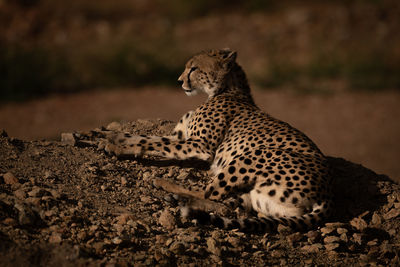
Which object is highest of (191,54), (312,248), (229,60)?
(191,54)

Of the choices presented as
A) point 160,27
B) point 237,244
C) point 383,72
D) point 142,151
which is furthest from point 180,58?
point 237,244

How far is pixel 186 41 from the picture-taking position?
12.5m

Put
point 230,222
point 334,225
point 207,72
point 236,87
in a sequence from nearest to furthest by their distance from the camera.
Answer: point 230,222, point 334,225, point 207,72, point 236,87

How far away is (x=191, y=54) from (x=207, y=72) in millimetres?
7193

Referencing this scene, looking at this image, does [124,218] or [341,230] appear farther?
[341,230]

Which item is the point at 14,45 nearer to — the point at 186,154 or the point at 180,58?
the point at 180,58

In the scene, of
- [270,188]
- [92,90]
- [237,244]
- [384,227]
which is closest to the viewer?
[237,244]

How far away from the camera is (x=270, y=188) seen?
128 inches

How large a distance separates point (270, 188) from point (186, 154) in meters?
0.76

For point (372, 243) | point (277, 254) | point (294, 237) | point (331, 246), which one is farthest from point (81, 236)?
point (372, 243)

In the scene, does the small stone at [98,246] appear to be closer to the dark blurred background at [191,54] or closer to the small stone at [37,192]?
the small stone at [37,192]

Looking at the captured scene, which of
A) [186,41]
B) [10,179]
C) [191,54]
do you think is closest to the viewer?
[10,179]

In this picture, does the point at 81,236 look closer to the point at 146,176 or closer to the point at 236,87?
the point at 146,176

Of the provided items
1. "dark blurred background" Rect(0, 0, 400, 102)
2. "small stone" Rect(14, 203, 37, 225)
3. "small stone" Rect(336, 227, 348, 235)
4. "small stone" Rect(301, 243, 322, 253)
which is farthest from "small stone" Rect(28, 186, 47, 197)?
"dark blurred background" Rect(0, 0, 400, 102)
